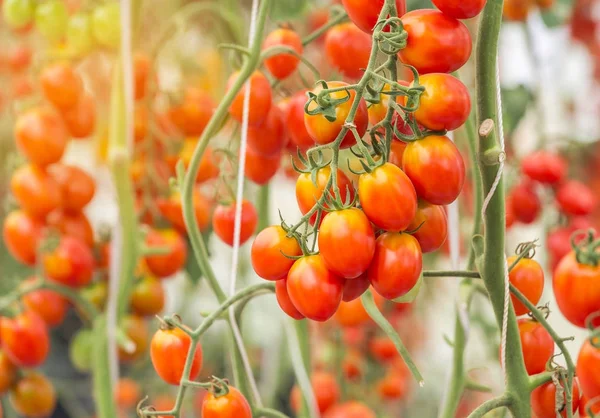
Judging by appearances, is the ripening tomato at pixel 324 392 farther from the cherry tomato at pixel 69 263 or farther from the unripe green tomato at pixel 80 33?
the unripe green tomato at pixel 80 33

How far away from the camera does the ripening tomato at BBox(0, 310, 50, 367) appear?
729 mm

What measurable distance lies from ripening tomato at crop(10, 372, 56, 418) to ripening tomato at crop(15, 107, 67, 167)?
0.82ft

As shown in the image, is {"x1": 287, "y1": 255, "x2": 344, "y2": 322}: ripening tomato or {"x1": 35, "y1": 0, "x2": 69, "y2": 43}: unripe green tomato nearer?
{"x1": 287, "y1": 255, "x2": 344, "y2": 322}: ripening tomato

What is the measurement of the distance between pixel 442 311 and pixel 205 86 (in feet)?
2.08

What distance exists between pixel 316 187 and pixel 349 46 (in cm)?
18

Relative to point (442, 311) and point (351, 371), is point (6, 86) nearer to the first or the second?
point (351, 371)

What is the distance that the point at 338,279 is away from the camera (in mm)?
388

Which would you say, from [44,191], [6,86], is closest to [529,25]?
[44,191]

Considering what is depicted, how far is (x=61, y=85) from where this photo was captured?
0.81m

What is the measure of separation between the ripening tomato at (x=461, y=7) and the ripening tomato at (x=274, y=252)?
155mm

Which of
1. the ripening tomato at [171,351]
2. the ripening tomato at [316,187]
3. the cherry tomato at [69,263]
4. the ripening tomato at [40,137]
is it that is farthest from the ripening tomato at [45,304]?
the ripening tomato at [316,187]

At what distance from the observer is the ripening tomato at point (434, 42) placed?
37 cm

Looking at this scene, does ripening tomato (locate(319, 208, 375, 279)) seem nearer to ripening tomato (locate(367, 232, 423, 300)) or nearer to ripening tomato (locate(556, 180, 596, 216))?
ripening tomato (locate(367, 232, 423, 300))

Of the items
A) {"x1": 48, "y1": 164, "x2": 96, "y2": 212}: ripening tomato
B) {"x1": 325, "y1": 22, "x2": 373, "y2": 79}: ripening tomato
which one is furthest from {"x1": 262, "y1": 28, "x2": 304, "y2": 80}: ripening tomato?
{"x1": 48, "y1": 164, "x2": 96, "y2": 212}: ripening tomato
